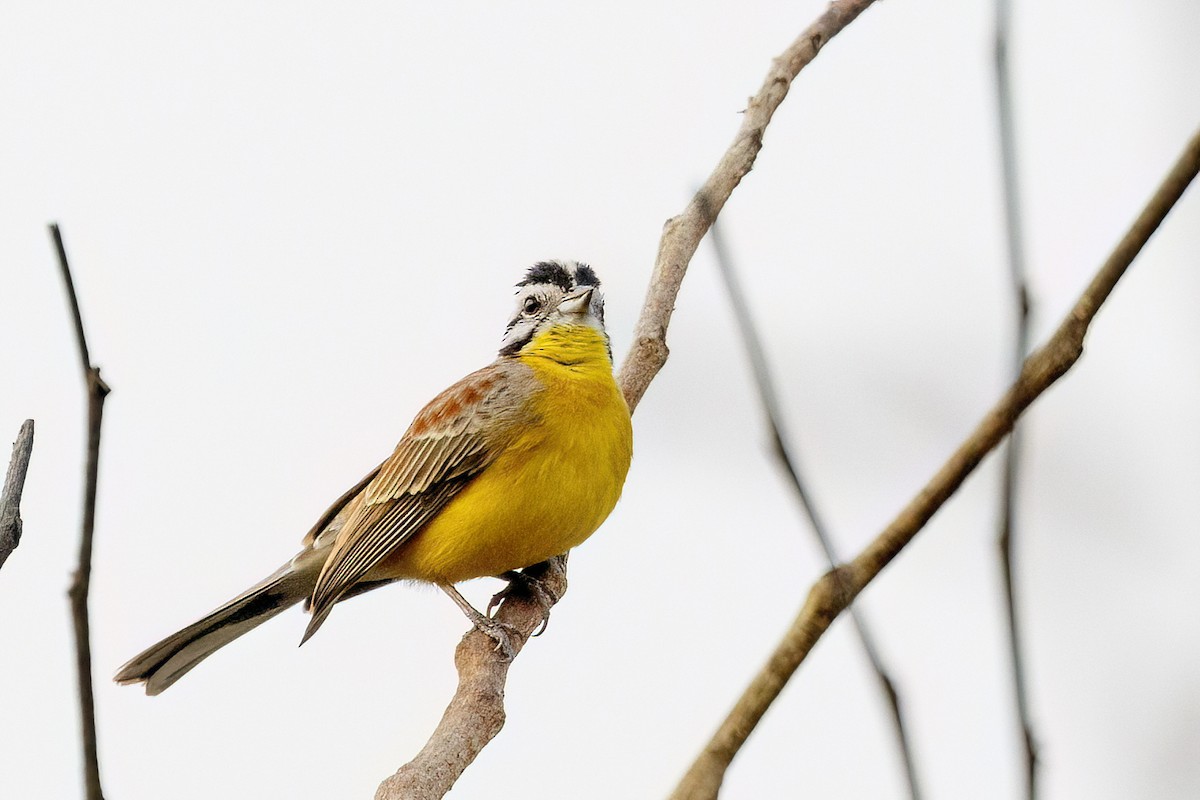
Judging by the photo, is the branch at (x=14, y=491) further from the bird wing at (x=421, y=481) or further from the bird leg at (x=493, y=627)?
the bird wing at (x=421, y=481)

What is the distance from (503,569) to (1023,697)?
4.48 m

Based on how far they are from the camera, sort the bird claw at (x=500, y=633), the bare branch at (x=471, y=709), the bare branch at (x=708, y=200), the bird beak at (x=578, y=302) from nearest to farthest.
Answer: the bare branch at (x=471, y=709) < the bird claw at (x=500, y=633) < the bare branch at (x=708, y=200) < the bird beak at (x=578, y=302)

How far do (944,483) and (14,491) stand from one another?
1.26 m

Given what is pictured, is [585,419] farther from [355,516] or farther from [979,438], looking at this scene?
[979,438]

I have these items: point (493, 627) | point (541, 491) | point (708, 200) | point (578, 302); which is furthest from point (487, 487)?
point (708, 200)

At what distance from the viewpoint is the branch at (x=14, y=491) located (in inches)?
68.7

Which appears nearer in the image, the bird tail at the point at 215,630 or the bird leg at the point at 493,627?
the bird leg at the point at 493,627

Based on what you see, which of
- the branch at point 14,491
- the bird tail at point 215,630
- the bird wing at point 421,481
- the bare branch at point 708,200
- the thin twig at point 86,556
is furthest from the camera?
the bird tail at point 215,630

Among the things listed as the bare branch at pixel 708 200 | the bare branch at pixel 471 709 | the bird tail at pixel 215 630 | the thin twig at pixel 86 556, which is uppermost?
the bare branch at pixel 708 200

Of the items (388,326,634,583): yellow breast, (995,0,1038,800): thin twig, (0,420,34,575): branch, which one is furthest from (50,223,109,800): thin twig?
(388,326,634,583): yellow breast

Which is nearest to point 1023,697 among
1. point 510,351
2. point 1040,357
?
point 1040,357

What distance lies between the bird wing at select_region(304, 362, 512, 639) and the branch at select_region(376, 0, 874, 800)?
618 millimetres

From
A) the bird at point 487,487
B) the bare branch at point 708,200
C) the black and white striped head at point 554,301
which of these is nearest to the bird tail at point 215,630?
the bird at point 487,487

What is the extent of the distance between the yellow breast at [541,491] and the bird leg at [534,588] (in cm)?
10
